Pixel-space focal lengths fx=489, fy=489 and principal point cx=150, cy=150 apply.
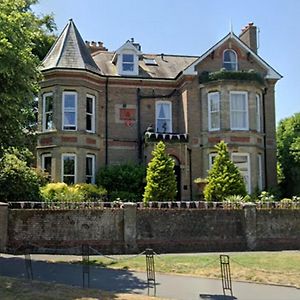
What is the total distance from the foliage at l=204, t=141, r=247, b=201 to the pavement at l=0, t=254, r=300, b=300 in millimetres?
A: 11348

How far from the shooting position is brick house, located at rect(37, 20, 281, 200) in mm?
28641

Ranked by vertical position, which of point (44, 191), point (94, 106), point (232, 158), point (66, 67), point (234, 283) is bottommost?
point (234, 283)

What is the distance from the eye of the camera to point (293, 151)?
37500mm

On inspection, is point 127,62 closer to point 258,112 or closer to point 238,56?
point 238,56

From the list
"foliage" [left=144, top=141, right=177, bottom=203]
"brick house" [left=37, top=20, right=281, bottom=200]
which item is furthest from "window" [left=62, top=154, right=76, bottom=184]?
"foliage" [left=144, top=141, right=177, bottom=203]

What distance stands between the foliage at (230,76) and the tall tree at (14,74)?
14448 millimetres

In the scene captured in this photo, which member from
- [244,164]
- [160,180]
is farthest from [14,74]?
[244,164]

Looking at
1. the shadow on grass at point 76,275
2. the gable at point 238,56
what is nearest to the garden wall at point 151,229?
the shadow on grass at point 76,275

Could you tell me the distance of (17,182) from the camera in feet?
73.4

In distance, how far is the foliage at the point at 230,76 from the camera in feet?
94.7

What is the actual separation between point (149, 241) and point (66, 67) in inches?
547

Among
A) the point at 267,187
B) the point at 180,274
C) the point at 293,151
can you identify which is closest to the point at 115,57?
the point at 267,187

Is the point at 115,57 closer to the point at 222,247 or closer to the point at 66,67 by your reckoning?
the point at 66,67

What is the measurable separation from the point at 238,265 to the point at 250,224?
A: 478cm
